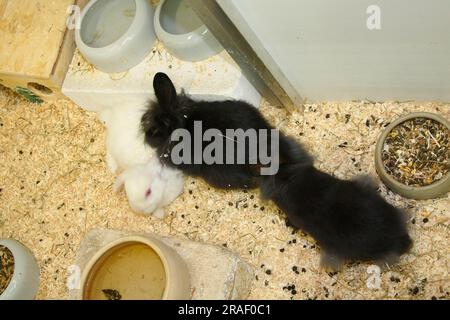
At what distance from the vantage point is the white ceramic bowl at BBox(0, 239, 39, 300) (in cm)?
252

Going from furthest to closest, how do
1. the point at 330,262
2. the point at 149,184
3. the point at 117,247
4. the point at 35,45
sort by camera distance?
the point at 35,45 → the point at 149,184 → the point at 330,262 → the point at 117,247

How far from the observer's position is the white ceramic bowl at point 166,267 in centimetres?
195

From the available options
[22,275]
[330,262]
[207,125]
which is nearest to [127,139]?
[207,125]

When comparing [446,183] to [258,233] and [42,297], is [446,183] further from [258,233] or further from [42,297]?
[42,297]

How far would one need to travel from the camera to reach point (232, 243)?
2504mm

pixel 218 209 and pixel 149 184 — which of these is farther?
pixel 218 209

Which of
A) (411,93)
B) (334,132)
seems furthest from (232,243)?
(411,93)

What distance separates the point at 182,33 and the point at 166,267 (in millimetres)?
1232

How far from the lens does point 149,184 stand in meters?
2.47

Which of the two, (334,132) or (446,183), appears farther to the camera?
(334,132)

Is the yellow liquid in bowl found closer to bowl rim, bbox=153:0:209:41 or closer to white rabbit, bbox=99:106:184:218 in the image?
white rabbit, bbox=99:106:184:218

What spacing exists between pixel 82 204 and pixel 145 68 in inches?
30.8

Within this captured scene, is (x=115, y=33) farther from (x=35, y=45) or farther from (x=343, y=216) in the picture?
(x=343, y=216)

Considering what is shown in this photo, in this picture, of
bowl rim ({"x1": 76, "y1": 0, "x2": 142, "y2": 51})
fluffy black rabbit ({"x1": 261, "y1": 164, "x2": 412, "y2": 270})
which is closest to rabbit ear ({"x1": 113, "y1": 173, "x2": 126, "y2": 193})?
bowl rim ({"x1": 76, "y1": 0, "x2": 142, "y2": 51})
